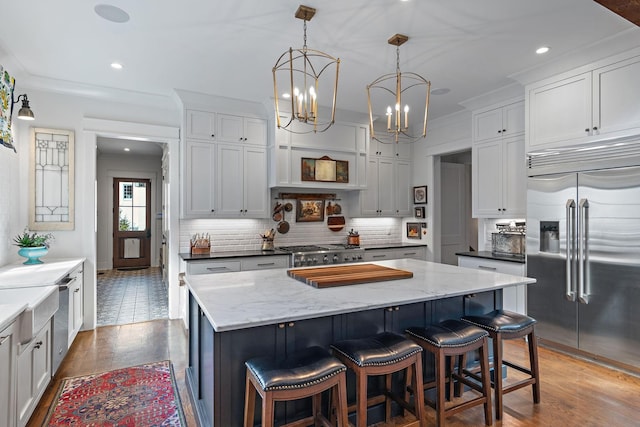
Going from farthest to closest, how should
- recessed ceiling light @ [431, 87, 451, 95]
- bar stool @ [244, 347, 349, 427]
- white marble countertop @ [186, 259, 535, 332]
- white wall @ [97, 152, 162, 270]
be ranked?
white wall @ [97, 152, 162, 270] < recessed ceiling light @ [431, 87, 451, 95] < white marble countertop @ [186, 259, 535, 332] < bar stool @ [244, 347, 349, 427]

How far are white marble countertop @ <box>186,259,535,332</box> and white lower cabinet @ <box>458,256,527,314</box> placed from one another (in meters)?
1.18

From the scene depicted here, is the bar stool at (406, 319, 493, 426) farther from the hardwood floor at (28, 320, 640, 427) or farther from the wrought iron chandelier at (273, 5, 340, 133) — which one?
the wrought iron chandelier at (273, 5, 340, 133)

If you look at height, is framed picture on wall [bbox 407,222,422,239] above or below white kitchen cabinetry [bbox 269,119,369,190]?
below

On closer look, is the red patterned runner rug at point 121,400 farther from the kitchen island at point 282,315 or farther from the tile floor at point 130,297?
the tile floor at point 130,297

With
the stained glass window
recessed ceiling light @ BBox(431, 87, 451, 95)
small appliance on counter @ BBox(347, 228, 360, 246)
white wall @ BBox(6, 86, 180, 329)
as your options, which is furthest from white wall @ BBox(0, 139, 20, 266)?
recessed ceiling light @ BBox(431, 87, 451, 95)

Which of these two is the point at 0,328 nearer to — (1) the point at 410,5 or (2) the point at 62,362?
(2) the point at 62,362

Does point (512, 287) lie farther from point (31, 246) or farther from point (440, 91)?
point (31, 246)

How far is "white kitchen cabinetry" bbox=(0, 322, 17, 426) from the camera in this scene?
1.78 metres

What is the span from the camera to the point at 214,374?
1845 mm

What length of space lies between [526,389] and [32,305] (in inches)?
138

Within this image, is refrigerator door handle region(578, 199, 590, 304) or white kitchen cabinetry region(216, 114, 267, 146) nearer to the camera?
refrigerator door handle region(578, 199, 590, 304)

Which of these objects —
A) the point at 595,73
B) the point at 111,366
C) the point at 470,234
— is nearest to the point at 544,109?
the point at 595,73

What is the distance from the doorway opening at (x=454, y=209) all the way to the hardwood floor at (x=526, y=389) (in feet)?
7.63

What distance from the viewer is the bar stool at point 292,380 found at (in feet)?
5.27
